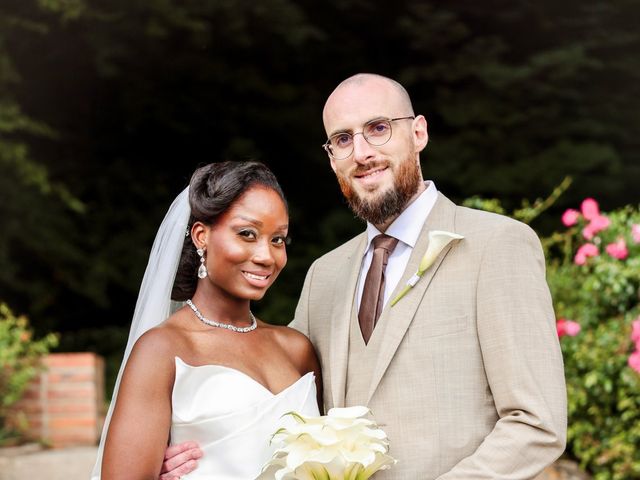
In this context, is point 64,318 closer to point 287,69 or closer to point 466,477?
point 287,69

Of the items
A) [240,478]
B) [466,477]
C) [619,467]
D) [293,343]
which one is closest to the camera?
[466,477]

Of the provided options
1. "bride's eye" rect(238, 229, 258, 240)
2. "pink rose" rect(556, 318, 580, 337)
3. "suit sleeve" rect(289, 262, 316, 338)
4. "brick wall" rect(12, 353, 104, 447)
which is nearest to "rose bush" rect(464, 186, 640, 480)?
"pink rose" rect(556, 318, 580, 337)

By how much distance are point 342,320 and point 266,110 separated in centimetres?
802

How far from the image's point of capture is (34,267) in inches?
405

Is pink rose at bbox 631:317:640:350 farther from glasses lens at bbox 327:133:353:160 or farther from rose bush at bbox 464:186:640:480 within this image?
glasses lens at bbox 327:133:353:160

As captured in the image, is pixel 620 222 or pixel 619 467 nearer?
pixel 619 467

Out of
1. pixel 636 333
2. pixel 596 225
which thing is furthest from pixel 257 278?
pixel 596 225

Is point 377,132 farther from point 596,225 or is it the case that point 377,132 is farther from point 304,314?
point 596,225

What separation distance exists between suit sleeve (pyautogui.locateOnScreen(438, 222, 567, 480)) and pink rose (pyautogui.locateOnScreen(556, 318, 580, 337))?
8.32 ft

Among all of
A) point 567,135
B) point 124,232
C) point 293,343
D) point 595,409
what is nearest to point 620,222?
point 595,409

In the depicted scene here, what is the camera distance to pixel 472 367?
288 centimetres

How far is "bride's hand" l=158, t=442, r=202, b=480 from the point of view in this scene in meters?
2.79

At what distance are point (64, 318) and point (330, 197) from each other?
3192mm

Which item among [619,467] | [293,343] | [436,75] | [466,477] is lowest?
[619,467]
